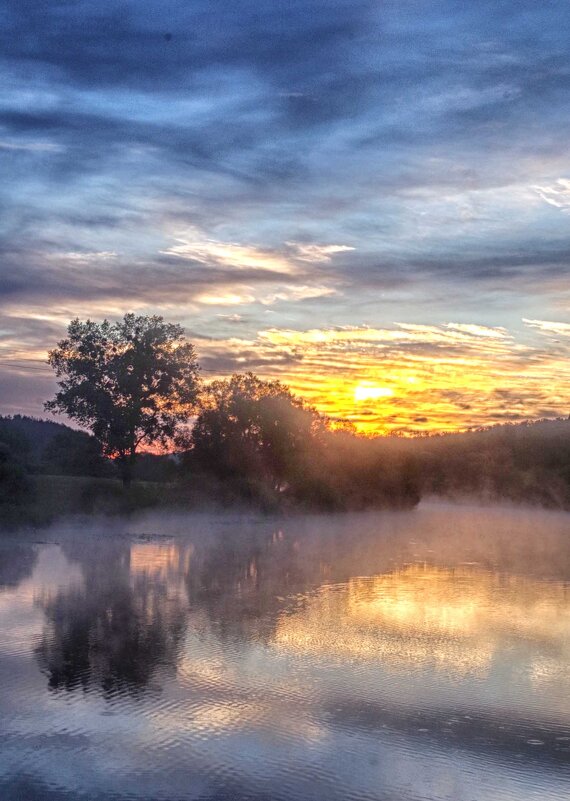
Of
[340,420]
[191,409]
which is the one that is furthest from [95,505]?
[340,420]

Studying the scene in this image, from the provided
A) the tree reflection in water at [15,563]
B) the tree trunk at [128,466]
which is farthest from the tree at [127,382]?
the tree reflection in water at [15,563]

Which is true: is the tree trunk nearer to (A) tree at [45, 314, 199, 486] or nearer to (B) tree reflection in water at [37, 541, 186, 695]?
(A) tree at [45, 314, 199, 486]

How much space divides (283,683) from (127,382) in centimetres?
4137

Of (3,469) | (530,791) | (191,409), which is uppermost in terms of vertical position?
(191,409)

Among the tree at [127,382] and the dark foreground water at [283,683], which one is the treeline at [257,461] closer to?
the tree at [127,382]

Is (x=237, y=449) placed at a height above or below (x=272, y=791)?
above

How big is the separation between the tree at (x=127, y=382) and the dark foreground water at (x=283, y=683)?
26.4 metres

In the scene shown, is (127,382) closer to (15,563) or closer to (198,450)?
(198,450)

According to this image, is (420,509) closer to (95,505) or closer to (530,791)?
(95,505)

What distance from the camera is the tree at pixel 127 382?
172 feet

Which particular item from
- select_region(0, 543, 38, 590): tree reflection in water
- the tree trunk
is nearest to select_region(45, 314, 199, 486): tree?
the tree trunk

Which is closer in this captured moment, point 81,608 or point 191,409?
point 81,608

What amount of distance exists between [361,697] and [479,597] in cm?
963

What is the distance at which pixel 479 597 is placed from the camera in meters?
20.8
